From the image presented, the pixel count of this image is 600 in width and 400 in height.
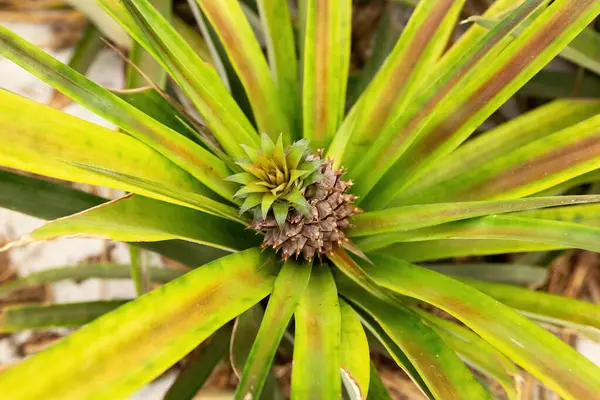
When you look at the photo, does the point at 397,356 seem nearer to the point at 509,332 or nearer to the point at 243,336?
the point at 509,332

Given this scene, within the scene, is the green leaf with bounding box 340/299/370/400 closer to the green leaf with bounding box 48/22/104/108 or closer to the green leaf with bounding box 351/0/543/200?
the green leaf with bounding box 351/0/543/200

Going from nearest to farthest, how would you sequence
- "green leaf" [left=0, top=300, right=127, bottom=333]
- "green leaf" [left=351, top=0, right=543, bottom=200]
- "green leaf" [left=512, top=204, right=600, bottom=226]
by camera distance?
"green leaf" [left=351, top=0, right=543, bottom=200]
"green leaf" [left=512, top=204, right=600, bottom=226]
"green leaf" [left=0, top=300, right=127, bottom=333]

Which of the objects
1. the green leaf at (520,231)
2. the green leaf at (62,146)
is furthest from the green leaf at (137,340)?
the green leaf at (520,231)

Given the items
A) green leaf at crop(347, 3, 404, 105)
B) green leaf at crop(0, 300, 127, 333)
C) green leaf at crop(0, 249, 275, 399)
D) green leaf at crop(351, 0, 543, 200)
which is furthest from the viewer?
green leaf at crop(347, 3, 404, 105)

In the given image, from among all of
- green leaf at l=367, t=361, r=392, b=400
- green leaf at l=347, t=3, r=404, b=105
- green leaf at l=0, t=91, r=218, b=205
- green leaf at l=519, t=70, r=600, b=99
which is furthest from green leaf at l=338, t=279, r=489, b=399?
green leaf at l=519, t=70, r=600, b=99

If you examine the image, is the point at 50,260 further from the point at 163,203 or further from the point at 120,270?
the point at 163,203

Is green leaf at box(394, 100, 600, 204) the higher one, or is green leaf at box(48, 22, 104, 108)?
green leaf at box(48, 22, 104, 108)
